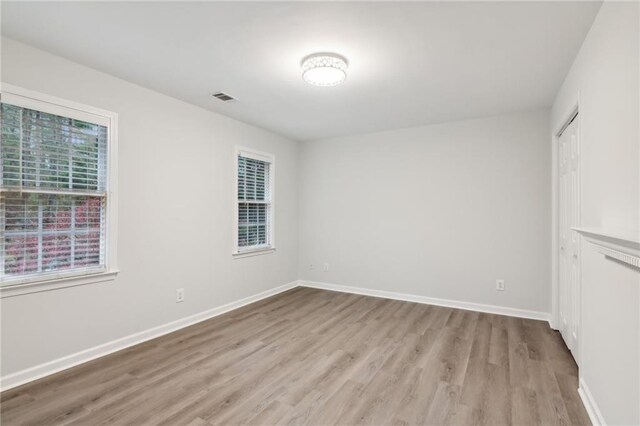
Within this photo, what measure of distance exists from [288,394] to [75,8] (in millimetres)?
2899

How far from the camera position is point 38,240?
95.3 inches

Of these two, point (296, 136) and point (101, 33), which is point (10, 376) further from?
point (296, 136)

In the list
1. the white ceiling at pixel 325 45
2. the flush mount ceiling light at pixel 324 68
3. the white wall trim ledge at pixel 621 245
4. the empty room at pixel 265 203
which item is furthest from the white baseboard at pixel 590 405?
the flush mount ceiling light at pixel 324 68

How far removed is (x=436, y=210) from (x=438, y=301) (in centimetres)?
128

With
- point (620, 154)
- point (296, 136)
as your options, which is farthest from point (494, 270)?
point (296, 136)

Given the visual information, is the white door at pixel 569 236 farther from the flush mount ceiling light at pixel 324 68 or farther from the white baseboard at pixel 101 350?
the white baseboard at pixel 101 350

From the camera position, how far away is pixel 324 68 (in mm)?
2490

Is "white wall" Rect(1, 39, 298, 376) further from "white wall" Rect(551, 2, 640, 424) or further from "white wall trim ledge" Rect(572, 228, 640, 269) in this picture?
"white wall" Rect(551, 2, 640, 424)

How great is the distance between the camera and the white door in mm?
2619

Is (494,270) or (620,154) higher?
(620,154)

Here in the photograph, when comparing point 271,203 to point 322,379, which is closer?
point 322,379

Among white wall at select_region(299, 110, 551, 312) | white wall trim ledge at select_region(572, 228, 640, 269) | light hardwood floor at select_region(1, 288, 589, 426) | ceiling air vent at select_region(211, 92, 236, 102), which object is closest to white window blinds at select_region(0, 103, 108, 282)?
light hardwood floor at select_region(1, 288, 589, 426)

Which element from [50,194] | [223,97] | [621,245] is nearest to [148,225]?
[50,194]

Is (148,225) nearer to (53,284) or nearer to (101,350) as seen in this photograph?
(53,284)
